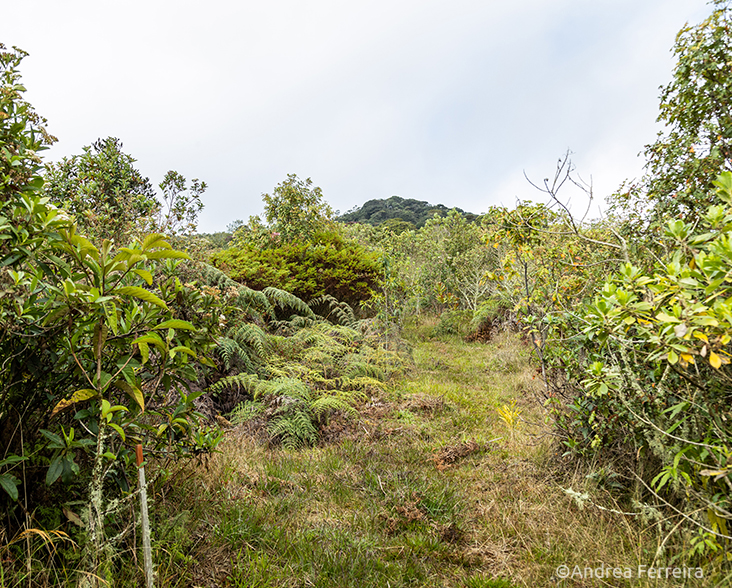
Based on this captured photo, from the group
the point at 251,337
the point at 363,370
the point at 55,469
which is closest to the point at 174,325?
the point at 55,469

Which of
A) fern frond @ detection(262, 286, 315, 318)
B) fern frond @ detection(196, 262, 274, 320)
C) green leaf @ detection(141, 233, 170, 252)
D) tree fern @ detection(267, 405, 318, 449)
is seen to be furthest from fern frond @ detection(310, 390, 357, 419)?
green leaf @ detection(141, 233, 170, 252)

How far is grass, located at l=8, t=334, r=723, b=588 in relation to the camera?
184 cm

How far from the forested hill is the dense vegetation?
37.2 m

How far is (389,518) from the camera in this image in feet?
7.77

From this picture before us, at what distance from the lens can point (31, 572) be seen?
1.34 m

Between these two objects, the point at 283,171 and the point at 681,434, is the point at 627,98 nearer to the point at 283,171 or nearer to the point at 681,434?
the point at 681,434

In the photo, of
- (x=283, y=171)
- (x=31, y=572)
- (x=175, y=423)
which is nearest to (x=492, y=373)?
(x=175, y=423)

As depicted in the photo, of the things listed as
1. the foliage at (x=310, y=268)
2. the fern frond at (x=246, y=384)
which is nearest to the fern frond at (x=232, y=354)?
the fern frond at (x=246, y=384)

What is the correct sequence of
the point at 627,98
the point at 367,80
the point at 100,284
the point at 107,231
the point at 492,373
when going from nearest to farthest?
1. the point at 100,284
2. the point at 627,98
3. the point at 107,231
4. the point at 492,373
5. the point at 367,80

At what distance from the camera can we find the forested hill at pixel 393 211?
146ft

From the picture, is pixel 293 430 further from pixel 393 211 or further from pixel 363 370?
pixel 393 211

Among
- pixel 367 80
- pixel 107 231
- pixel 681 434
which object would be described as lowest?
pixel 681 434

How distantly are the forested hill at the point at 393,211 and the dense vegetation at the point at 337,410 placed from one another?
122 ft

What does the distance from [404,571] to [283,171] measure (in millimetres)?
9201
